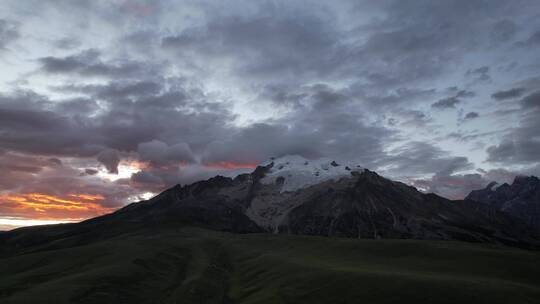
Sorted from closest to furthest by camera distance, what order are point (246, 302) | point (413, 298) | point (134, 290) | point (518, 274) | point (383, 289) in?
point (413, 298) → point (383, 289) → point (246, 302) → point (518, 274) → point (134, 290)

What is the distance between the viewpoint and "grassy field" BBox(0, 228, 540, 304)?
98.1 m

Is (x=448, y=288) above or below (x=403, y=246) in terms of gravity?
below

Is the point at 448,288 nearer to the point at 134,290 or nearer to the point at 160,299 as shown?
the point at 160,299

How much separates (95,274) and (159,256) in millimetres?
50854

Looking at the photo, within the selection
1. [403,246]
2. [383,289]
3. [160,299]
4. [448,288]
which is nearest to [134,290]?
[160,299]

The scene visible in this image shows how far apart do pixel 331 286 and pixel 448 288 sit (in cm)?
2722

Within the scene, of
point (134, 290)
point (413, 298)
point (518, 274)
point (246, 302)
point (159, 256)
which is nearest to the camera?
point (413, 298)

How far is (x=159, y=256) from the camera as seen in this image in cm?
19862

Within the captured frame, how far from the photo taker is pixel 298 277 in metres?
128

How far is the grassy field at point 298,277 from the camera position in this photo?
98062mm

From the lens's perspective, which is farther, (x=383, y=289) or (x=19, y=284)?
(x=19, y=284)

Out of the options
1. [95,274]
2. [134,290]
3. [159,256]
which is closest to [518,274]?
[134,290]

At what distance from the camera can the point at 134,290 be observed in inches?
5320

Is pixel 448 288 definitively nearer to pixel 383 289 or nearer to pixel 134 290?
pixel 383 289
